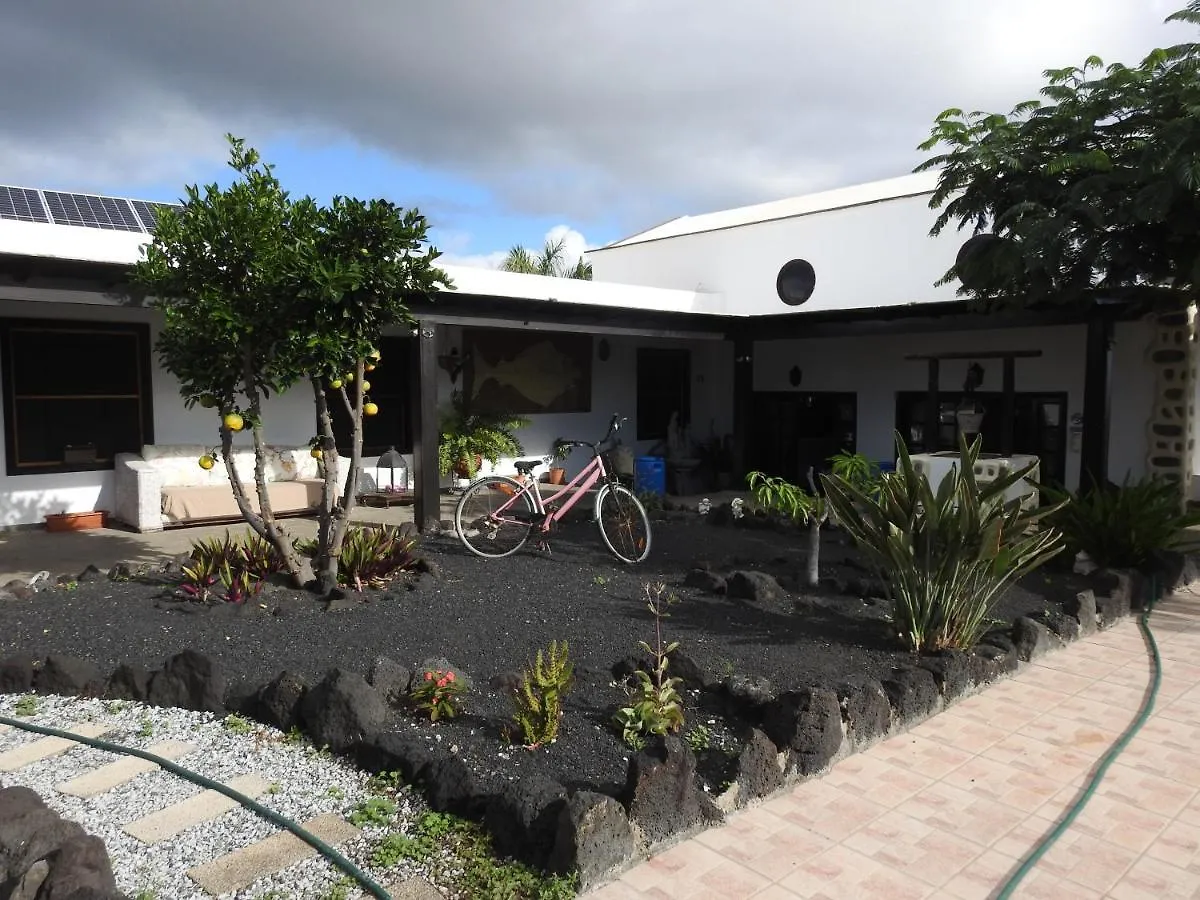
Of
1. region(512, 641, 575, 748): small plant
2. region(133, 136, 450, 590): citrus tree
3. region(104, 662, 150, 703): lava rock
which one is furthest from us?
region(133, 136, 450, 590): citrus tree

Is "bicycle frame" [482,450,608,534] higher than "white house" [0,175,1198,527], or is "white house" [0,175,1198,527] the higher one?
"white house" [0,175,1198,527]

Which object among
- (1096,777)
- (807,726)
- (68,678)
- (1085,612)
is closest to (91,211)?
(68,678)

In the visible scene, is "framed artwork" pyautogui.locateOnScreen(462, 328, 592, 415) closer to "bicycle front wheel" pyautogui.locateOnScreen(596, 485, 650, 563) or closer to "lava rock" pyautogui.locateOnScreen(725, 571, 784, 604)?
"bicycle front wheel" pyautogui.locateOnScreen(596, 485, 650, 563)

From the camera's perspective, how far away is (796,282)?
553 inches

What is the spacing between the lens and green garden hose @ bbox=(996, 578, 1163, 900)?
8.64ft

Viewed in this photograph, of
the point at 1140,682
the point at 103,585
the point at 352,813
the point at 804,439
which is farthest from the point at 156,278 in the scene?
the point at 804,439

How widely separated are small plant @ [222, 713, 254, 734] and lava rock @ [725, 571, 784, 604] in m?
2.86

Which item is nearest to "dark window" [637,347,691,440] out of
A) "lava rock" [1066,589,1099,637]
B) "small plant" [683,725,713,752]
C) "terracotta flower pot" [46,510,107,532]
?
"terracotta flower pot" [46,510,107,532]

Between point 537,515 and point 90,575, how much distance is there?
3002mm

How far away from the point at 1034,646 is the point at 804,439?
7.57m

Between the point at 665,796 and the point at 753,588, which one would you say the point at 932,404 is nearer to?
the point at 753,588

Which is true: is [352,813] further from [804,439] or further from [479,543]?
[804,439]

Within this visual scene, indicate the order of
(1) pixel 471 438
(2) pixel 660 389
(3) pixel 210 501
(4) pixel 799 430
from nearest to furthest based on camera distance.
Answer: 1. (3) pixel 210 501
2. (1) pixel 471 438
3. (4) pixel 799 430
4. (2) pixel 660 389

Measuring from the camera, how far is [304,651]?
424cm
